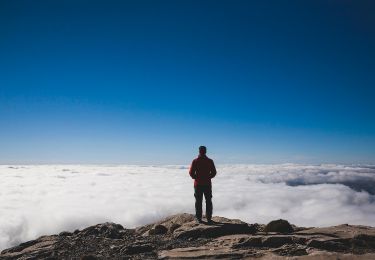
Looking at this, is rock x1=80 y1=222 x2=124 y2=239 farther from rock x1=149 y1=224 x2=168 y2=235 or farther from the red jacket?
the red jacket

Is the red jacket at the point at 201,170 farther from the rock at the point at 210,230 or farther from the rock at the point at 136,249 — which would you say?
the rock at the point at 136,249

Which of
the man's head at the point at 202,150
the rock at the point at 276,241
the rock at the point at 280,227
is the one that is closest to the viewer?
the rock at the point at 276,241

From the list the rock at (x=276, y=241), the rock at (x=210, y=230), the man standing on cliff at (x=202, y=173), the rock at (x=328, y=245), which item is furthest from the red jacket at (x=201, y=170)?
the rock at (x=328, y=245)

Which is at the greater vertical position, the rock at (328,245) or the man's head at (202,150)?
the man's head at (202,150)

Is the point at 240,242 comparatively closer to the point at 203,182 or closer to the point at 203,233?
the point at 203,233

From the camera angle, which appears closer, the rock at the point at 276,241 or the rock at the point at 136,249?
the rock at the point at 136,249

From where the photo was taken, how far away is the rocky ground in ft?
35.3

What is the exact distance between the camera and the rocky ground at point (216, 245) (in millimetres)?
10773

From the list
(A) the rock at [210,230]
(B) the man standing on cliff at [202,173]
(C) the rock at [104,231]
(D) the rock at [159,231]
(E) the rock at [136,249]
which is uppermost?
(B) the man standing on cliff at [202,173]

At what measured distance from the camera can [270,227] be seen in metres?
15.1

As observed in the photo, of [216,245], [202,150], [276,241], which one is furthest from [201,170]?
[276,241]

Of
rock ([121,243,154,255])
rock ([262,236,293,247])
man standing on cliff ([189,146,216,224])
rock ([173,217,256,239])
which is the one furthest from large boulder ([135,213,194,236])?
rock ([262,236,293,247])

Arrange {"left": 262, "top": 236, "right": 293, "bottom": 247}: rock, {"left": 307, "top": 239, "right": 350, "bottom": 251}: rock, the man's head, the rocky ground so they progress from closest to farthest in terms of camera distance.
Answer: the rocky ground → {"left": 307, "top": 239, "right": 350, "bottom": 251}: rock → {"left": 262, "top": 236, "right": 293, "bottom": 247}: rock → the man's head

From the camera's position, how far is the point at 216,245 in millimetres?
12219
